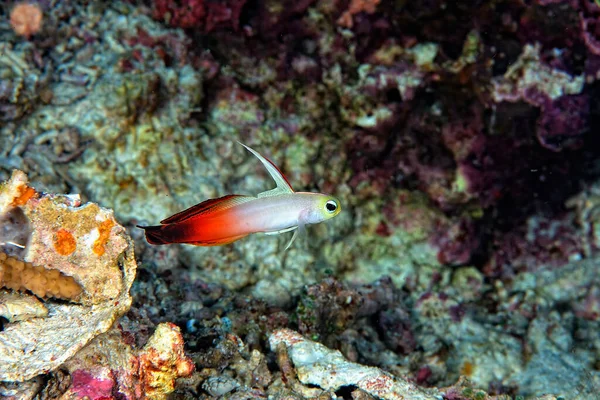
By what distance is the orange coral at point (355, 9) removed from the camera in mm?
4781

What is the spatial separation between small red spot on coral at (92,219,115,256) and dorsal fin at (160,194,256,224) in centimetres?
27

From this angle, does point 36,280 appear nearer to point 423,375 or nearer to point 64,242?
point 64,242

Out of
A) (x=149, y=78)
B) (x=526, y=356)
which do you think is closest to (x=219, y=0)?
(x=149, y=78)

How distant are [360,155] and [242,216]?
289cm

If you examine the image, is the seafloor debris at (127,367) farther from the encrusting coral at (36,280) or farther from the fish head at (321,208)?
the fish head at (321,208)

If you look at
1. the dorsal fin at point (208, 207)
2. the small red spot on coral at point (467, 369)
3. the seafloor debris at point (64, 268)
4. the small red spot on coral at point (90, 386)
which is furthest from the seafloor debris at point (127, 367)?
the small red spot on coral at point (467, 369)

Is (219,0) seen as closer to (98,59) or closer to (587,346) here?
(98,59)

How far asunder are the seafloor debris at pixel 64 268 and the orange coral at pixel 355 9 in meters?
3.43

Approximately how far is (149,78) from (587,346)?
4.79 meters

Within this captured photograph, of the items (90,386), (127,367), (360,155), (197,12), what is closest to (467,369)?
(360,155)

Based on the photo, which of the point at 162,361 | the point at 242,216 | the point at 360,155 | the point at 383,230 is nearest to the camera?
the point at 162,361

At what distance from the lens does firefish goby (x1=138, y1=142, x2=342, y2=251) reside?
247 centimetres

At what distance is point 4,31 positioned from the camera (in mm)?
4492

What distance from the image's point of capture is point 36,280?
2.35 m
